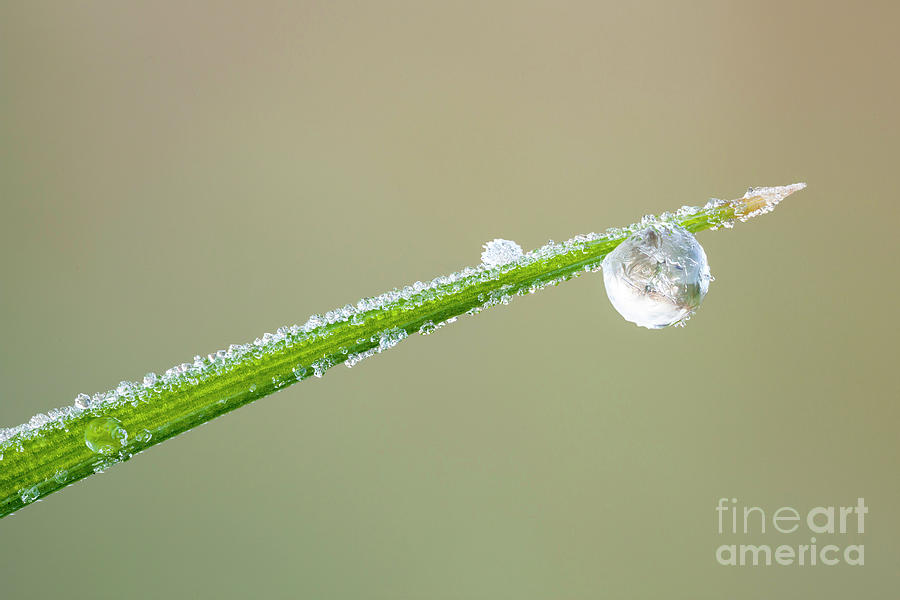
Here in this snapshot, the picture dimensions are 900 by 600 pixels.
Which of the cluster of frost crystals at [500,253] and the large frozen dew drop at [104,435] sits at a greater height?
the cluster of frost crystals at [500,253]

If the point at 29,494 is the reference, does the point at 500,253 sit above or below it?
above

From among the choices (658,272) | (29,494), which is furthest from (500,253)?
(29,494)

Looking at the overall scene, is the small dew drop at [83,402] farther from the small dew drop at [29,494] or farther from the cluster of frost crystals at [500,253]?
the cluster of frost crystals at [500,253]

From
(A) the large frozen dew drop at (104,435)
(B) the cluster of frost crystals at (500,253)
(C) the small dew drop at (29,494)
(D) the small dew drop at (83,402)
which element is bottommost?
(C) the small dew drop at (29,494)

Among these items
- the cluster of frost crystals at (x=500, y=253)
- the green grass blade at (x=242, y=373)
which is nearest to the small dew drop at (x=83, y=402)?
the green grass blade at (x=242, y=373)

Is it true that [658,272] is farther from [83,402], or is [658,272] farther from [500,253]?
[83,402]

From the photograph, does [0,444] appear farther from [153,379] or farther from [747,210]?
[747,210]
